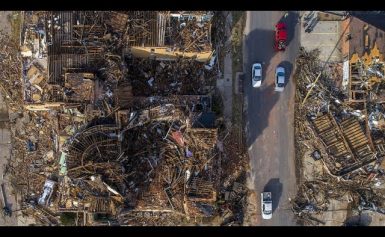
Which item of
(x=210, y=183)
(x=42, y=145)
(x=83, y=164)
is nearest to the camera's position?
(x=83, y=164)

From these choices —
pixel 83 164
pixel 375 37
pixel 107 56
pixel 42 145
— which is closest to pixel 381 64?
pixel 375 37

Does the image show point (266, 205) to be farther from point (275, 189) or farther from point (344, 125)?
Result: point (344, 125)

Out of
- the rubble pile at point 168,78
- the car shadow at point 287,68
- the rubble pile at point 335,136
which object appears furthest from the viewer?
the car shadow at point 287,68

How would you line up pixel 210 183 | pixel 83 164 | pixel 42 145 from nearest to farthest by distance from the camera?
pixel 83 164, pixel 210 183, pixel 42 145

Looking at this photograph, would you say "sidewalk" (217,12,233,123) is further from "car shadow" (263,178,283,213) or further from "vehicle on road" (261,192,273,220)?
"vehicle on road" (261,192,273,220)

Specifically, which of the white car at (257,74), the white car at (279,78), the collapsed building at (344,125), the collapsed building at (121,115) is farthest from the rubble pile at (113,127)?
the collapsed building at (344,125)

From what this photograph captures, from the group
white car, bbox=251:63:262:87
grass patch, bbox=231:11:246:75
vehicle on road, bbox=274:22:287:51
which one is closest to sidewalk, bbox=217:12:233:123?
grass patch, bbox=231:11:246:75

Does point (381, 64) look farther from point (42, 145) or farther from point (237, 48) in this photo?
point (42, 145)

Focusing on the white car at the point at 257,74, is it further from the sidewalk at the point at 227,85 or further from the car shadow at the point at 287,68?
the car shadow at the point at 287,68
